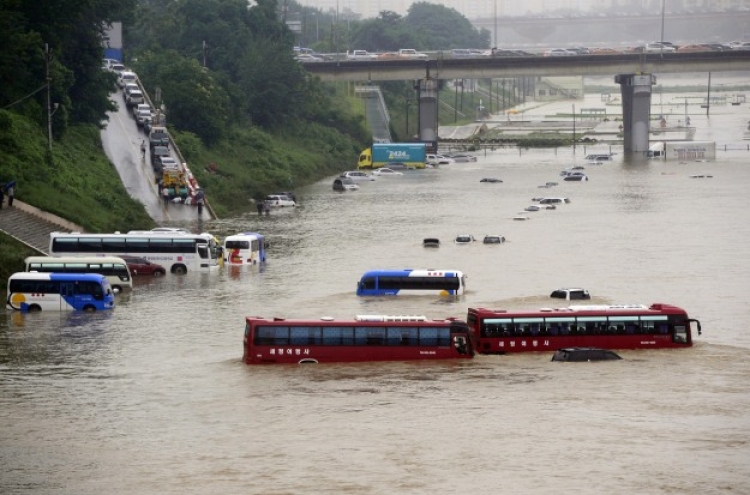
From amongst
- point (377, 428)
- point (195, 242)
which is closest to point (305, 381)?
point (377, 428)

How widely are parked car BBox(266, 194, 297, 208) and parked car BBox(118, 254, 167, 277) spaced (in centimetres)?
2500

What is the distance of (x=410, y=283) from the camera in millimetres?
48812

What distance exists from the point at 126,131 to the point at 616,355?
47474 mm

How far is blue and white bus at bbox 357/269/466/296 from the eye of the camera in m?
48.6

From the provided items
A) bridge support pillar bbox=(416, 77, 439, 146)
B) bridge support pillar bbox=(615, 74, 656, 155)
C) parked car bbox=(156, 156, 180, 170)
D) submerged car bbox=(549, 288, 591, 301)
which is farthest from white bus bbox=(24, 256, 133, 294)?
bridge support pillar bbox=(615, 74, 656, 155)

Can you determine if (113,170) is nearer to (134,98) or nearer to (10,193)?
(10,193)

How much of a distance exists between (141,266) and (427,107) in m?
68.0

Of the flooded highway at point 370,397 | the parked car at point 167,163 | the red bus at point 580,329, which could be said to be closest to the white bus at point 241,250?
the flooded highway at point 370,397

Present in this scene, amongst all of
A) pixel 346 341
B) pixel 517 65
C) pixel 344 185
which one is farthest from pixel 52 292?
pixel 517 65

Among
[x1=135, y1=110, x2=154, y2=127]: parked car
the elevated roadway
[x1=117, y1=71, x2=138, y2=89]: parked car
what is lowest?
[x1=135, y1=110, x2=154, y2=127]: parked car

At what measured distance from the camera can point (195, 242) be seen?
177 feet

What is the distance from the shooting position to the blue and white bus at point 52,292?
1780 inches

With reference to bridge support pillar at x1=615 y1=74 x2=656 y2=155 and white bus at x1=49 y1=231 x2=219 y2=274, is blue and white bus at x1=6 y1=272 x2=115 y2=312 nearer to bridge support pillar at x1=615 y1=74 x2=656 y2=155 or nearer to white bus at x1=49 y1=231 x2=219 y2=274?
white bus at x1=49 y1=231 x2=219 y2=274

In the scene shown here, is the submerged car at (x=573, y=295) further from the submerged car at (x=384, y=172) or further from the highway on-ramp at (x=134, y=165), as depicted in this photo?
the submerged car at (x=384, y=172)
